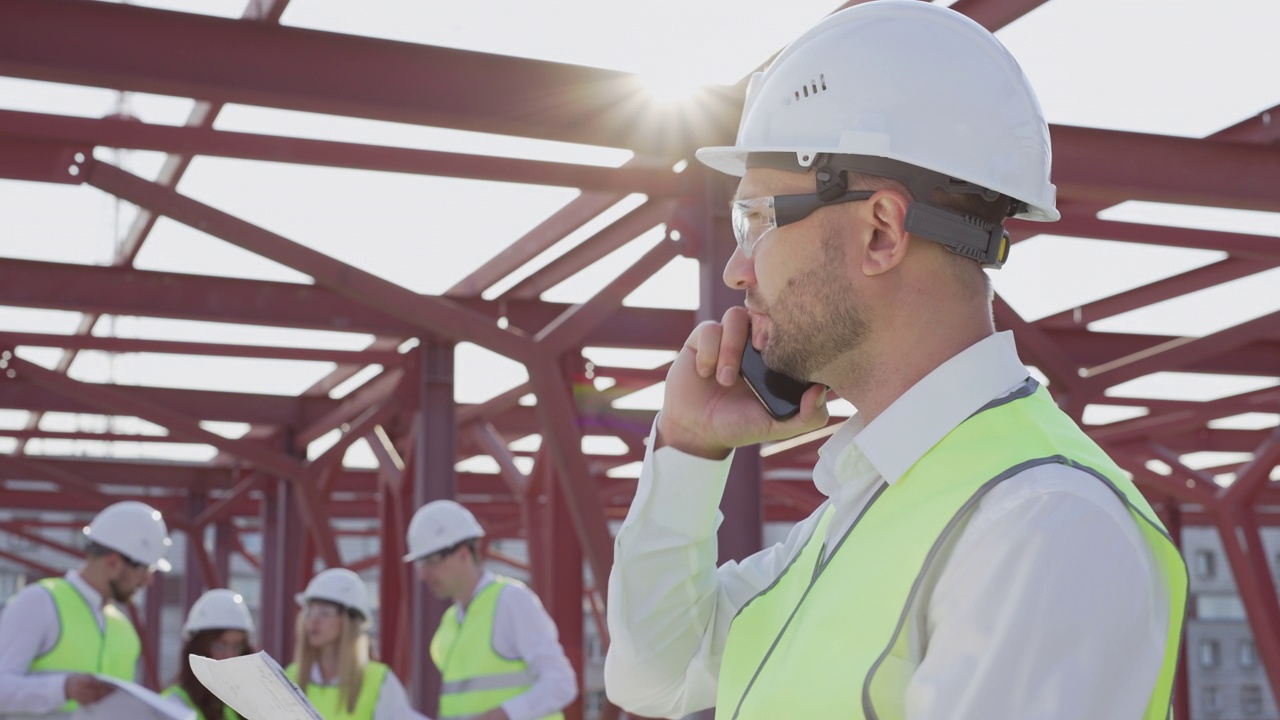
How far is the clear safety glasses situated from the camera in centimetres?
207

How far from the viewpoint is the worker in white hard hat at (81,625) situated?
24.4ft

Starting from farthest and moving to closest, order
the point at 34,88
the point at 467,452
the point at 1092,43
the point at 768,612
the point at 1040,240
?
the point at 467,452 → the point at 1040,240 → the point at 34,88 → the point at 1092,43 → the point at 768,612

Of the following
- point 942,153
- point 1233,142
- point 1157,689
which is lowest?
point 1157,689

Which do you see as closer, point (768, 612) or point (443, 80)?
point (768, 612)

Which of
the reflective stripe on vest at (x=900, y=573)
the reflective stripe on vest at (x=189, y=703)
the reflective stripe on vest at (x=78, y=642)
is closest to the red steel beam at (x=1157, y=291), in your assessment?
the reflective stripe on vest at (x=189, y=703)

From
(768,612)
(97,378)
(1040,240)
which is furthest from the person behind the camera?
(97,378)

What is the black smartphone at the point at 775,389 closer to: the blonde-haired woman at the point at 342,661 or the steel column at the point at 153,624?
the blonde-haired woman at the point at 342,661

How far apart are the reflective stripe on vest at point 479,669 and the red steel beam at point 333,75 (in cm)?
277

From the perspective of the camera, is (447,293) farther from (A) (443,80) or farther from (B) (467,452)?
(B) (467,452)

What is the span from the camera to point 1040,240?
10.5m

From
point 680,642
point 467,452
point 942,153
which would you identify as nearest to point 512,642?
point 680,642

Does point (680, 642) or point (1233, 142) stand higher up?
point (1233, 142)

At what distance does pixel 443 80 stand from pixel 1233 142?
450 centimetres

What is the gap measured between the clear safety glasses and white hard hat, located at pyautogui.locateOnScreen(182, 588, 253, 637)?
687 centimetres
